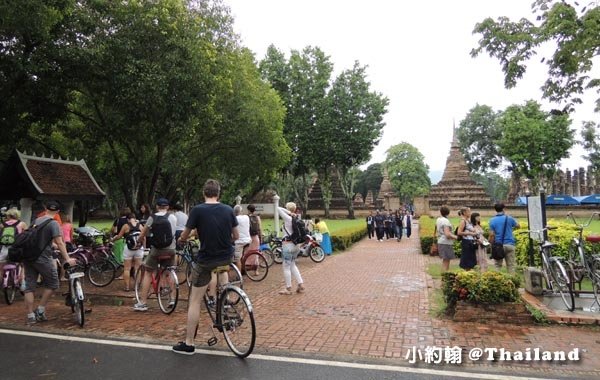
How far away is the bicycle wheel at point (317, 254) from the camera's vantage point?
1519 centimetres

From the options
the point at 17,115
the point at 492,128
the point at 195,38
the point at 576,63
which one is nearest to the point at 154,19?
the point at 195,38

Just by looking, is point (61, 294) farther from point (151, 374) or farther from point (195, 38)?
point (195, 38)

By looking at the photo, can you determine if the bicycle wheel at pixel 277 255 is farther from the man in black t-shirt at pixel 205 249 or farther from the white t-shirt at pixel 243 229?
the man in black t-shirt at pixel 205 249

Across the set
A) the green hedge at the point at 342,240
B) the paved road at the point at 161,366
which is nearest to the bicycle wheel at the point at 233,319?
the paved road at the point at 161,366

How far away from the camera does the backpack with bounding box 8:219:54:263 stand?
6945mm

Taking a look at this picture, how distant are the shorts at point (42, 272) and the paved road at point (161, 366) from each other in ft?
4.35

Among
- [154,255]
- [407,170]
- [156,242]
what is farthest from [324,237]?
[407,170]

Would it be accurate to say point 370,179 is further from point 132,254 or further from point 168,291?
point 168,291

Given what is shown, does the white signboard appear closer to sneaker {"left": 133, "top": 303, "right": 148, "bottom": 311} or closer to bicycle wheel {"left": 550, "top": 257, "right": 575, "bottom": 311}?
bicycle wheel {"left": 550, "top": 257, "right": 575, "bottom": 311}

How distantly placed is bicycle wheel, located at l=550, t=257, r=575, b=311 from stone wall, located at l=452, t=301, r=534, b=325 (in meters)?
0.91

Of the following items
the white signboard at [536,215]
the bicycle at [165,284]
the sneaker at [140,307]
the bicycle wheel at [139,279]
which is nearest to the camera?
the bicycle at [165,284]

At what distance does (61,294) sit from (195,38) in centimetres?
840

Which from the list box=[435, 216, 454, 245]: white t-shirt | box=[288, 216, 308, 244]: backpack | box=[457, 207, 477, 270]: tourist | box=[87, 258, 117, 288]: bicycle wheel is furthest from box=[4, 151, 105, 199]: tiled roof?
box=[457, 207, 477, 270]: tourist

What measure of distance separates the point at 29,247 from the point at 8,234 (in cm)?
179
